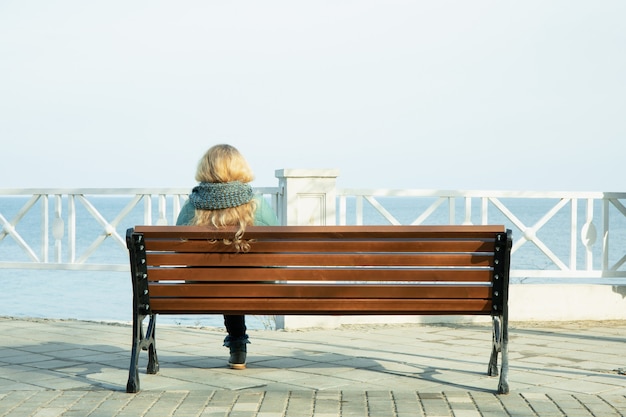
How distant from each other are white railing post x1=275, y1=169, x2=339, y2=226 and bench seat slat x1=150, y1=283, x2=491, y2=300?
11.0 ft

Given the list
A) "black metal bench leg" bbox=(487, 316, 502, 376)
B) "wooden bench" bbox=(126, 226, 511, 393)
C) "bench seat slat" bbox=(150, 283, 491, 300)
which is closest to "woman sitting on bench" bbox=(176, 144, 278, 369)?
"wooden bench" bbox=(126, 226, 511, 393)

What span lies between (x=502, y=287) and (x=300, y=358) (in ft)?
6.33

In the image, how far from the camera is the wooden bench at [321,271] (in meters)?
5.57

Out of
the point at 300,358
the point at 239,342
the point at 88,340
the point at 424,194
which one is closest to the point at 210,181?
the point at 239,342

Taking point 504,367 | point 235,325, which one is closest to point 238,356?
point 235,325

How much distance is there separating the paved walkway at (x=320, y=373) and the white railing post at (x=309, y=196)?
3.49 feet

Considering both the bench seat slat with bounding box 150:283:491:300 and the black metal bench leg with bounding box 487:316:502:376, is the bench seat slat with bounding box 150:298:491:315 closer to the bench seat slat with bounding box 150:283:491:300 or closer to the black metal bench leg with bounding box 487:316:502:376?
the bench seat slat with bounding box 150:283:491:300

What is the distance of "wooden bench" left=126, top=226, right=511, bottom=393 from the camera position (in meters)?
5.57

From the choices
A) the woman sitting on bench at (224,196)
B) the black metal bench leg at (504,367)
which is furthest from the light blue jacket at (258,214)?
the black metal bench leg at (504,367)

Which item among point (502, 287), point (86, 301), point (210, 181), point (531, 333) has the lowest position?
point (86, 301)

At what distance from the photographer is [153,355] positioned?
6305 mm

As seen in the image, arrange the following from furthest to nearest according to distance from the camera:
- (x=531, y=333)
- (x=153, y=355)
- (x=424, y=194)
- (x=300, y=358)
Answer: (x=424, y=194) < (x=531, y=333) < (x=300, y=358) < (x=153, y=355)

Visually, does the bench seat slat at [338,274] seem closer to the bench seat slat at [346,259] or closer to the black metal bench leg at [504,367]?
the bench seat slat at [346,259]

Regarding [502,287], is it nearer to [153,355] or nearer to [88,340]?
[153,355]
